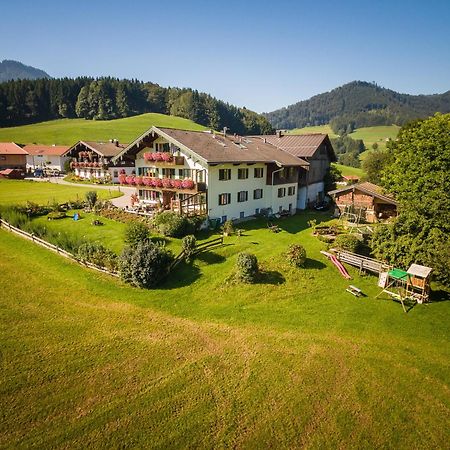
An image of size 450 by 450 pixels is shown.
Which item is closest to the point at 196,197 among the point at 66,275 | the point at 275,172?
the point at 275,172

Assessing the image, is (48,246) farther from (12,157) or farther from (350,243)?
(12,157)

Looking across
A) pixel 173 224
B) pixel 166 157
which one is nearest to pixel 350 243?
pixel 173 224

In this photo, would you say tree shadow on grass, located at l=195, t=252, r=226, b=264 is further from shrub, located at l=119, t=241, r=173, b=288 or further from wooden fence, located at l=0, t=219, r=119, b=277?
wooden fence, located at l=0, t=219, r=119, b=277

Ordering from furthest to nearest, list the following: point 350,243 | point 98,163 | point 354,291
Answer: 1. point 98,163
2. point 350,243
3. point 354,291

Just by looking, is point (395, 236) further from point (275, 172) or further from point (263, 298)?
point (275, 172)

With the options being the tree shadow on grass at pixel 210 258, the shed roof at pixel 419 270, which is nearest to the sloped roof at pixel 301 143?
the tree shadow on grass at pixel 210 258

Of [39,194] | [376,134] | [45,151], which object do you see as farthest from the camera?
[376,134]

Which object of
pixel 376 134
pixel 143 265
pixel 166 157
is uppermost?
pixel 376 134

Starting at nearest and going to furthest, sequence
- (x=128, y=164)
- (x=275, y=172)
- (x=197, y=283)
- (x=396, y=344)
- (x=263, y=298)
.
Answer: (x=396, y=344) < (x=263, y=298) < (x=197, y=283) < (x=275, y=172) < (x=128, y=164)
